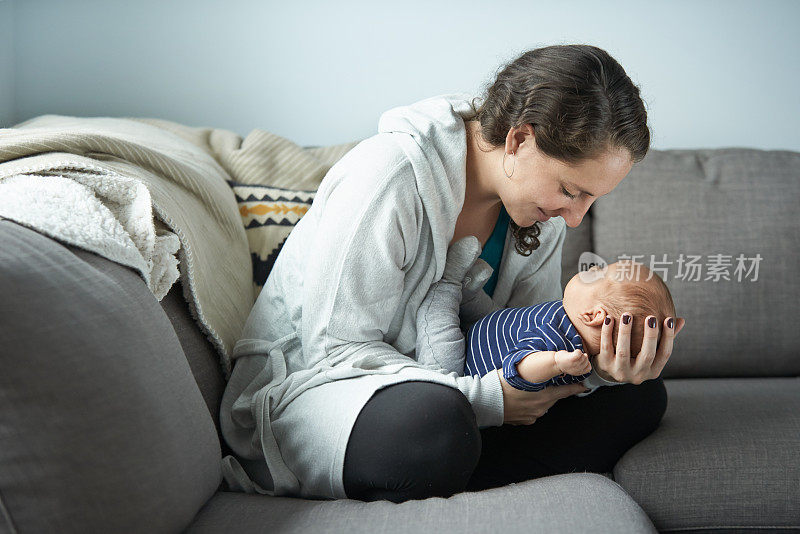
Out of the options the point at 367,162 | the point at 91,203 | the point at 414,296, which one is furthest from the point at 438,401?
the point at 91,203

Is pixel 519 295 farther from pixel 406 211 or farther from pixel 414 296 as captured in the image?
pixel 406 211

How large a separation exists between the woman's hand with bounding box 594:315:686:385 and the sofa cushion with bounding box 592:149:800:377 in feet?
1.93

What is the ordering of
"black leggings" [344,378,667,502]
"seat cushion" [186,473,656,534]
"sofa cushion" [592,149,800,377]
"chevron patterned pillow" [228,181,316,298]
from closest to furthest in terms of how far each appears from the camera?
"seat cushion" [186,473,656,534], "black leggings" [344,378,667,502], "chevron patterned pillow" [228,181,316,298], "sofa cushion" [592,149,800,377]

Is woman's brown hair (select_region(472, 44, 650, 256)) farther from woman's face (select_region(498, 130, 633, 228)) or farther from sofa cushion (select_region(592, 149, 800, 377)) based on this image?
sofa cushion (select_region(592, 149, 800, 377))

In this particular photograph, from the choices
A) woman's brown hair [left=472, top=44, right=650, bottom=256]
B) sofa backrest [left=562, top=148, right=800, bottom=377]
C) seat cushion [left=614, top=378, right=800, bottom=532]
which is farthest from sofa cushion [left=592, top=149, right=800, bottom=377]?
woman's brown hair [left=472, top=44, right=650, bottom=256]

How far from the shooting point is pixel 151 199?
42.0 inches

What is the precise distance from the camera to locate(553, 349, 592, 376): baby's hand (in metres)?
1.04

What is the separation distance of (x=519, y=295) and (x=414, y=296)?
0.30m

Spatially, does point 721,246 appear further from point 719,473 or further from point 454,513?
point 454,513

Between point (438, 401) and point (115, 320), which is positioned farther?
point (438, 401)

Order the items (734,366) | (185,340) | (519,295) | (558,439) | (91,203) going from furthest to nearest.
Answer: (734,366)
(519,295)
(558,439)
(185,340)
(91,203)

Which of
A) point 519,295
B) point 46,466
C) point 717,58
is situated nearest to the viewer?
point 46,466

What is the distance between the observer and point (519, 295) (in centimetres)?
145

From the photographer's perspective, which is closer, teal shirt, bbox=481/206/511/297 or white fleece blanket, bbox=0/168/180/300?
white fleece blanket, bbox=0/168/180/300
